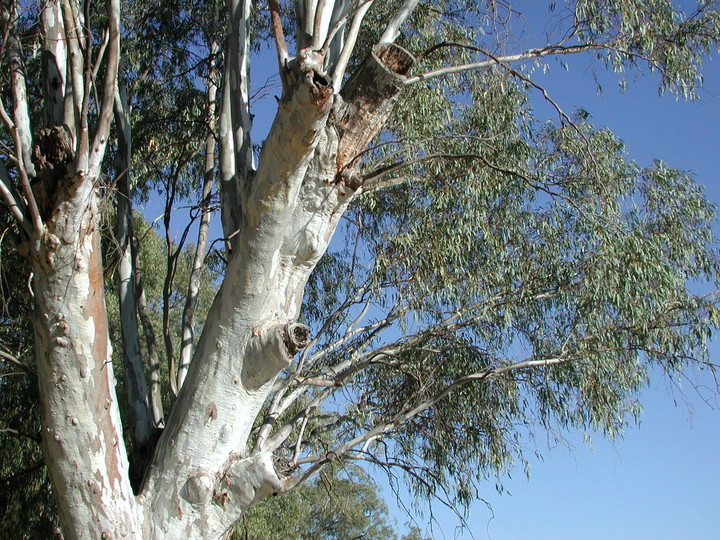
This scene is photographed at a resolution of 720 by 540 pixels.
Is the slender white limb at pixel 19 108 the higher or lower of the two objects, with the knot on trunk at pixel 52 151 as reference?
higher

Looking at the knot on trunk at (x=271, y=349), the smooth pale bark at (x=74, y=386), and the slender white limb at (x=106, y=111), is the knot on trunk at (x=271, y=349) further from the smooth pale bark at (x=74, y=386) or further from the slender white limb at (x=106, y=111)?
the slender white limb at (x=106, y=111)

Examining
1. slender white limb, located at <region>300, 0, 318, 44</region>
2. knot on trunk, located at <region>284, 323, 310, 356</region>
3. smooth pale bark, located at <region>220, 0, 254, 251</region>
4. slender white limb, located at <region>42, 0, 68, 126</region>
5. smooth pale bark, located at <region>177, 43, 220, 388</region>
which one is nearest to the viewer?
knot on trunk, located at <region>284, 323, 310, 356</region>

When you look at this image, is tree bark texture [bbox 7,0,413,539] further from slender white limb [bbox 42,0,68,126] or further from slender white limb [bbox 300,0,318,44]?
slender white limb [bbox 300,0,318,44]

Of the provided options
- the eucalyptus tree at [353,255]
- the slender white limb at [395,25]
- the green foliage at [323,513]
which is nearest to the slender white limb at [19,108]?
the eucalyptus tree at [353,255]

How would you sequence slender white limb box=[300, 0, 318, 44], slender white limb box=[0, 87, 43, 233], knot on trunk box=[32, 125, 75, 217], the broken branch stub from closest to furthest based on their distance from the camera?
slender white limb box=[0, 87, 43, 233] < knot on trunk box=[32, 125, 75, 217] < the broken branch stub < slender white limb box=[300, 0, 318, 44]

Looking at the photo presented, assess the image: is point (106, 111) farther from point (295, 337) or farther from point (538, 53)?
point (538, 53)

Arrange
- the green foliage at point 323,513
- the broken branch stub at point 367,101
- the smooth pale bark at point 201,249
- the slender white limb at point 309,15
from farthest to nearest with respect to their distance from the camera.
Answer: the green foliage at point 323,513 → the smooth pale bark at point 201,249 → the slender white limb at point 309,15 → the broken branch stub at point 367,101

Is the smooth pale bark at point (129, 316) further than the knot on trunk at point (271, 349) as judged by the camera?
Yes

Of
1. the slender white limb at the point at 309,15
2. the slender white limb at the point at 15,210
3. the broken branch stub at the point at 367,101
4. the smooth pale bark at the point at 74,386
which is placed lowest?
the smooth pale bark at the point at 74,386

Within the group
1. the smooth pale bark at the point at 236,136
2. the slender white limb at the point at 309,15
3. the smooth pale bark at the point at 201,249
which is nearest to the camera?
the slender white limb at the point at 309,15

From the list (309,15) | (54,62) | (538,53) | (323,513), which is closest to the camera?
(54,62)

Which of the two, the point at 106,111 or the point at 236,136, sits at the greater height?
the point at 236,136

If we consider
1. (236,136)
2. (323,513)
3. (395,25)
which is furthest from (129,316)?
(323,513)

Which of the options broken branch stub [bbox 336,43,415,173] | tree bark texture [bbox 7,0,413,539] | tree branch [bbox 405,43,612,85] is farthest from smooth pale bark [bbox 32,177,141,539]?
tree branch [bbox 405,43,612,85]
